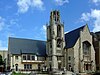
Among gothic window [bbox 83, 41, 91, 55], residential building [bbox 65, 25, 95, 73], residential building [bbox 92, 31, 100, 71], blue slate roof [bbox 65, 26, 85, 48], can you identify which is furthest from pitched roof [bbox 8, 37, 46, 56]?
residential building [bbox 92, 31, 100, 71]

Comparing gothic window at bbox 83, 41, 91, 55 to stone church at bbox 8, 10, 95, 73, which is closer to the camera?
stone church at bbox 8, 10, 95, 73

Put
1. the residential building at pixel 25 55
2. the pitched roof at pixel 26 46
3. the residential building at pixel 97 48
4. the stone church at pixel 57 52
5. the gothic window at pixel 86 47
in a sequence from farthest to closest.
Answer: the residential building at pixel 97 48
the gothic window at pixel 86 47
the pitched roof at pixel 26 46
the residential building at pixel 25 55
the stone church at pixel 57 52

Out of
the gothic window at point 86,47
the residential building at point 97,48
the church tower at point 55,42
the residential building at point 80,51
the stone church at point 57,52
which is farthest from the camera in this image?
the residential building at point 97,48

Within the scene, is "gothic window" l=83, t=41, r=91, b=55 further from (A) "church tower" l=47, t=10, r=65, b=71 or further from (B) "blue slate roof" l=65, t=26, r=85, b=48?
(A) "church tower" l=47, t=10, r=65, b=71

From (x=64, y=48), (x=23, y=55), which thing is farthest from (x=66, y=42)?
(x=23, y=55)

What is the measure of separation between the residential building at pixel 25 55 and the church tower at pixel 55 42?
3809 mm

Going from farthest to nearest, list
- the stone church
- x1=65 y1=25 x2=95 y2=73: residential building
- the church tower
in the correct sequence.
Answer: the church tower, the stone church, x1=65 y1=25 x2=95 y2=73: residential building

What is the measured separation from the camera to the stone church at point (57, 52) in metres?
72.2

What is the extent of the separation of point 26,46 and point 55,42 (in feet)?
32.9

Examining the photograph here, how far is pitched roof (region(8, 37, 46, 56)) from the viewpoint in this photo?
73.9 m

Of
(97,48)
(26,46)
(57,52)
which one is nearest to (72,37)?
(57,52)

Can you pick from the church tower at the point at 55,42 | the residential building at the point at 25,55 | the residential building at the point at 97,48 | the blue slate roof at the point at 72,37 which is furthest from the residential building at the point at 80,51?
the residential building at the point at 25,55

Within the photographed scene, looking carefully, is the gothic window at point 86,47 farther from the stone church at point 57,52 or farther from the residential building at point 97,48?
the residential building at point 97,48

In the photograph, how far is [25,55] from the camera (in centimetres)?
7375
